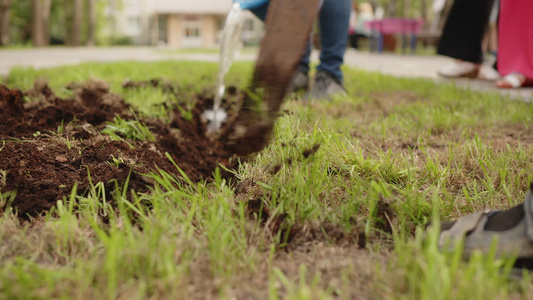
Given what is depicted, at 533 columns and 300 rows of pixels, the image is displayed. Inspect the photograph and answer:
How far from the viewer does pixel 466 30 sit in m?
4.67

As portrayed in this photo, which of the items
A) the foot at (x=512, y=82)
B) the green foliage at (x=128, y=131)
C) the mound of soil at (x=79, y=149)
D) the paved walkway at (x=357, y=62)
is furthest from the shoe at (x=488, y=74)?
the green foliage at (x=128, y=131)

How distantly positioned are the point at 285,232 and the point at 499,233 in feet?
1.87

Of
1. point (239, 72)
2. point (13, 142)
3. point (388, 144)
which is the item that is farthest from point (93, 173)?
point (239, 72)

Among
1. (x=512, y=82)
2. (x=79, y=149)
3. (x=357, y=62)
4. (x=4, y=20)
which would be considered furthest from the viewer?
(x=4, y=20)

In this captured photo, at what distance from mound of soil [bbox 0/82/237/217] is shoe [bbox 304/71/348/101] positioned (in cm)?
98

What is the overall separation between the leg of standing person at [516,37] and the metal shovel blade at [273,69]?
8.29 feet

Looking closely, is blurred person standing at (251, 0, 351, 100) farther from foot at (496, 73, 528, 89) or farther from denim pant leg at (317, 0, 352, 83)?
foot at (496, 73, 528, 89)

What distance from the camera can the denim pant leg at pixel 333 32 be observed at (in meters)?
3.54

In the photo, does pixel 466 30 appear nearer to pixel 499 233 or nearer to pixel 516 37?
pixel 516 37

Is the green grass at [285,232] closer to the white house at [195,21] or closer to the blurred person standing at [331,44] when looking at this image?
the blurred person standing at [331,44]

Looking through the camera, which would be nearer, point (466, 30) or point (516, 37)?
point (516, 37)

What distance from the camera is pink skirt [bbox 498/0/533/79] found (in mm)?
3109

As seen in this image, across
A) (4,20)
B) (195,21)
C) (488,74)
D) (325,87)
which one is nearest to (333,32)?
(325,87)

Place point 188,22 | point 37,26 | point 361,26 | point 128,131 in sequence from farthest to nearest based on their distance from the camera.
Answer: point 188,22 < point 361,26 < point 37,26 < point 128,131
